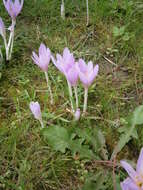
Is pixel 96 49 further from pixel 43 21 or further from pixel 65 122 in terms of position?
pixel 65 122

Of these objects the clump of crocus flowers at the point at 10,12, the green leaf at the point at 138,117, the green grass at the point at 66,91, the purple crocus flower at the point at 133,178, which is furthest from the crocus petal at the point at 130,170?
the clump of crocus flowers at the point at 10,12

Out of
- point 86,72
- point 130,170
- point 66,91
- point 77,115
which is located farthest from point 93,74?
point 130,170

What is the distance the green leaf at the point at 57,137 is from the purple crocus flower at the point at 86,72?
0.26m

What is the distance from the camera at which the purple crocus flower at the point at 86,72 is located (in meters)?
1.56

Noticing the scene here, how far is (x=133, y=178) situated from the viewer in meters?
1.24

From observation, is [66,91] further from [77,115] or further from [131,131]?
[131,131]

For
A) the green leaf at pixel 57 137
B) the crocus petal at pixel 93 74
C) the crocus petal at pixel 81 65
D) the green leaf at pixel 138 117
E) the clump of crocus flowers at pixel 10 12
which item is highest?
the clump of crocus flowers at pixel 10 12

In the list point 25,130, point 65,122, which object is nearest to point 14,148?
point 25,130

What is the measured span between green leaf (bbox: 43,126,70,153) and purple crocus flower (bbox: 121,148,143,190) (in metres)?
0.42

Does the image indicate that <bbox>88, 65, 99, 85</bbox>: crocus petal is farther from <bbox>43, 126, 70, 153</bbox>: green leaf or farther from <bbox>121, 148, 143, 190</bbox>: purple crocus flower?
<bbox>121, 148, 143, 190</bbox>: purple crocus flower

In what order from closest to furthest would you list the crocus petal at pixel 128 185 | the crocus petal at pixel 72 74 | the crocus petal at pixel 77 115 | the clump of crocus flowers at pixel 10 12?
the crocus petal at pixel 128 185 → the crocus petal at pixel 72 74 → the crocus petal at pixel 77 115 → the clump of crocus flowers at pixel 10 12

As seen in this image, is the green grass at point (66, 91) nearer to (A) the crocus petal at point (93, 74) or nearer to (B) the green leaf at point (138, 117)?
(B) the green leaf at point (138, 117)

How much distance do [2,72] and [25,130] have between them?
48cm

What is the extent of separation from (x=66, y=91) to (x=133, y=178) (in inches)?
31.8
